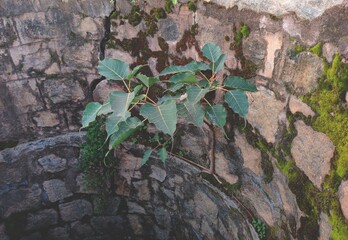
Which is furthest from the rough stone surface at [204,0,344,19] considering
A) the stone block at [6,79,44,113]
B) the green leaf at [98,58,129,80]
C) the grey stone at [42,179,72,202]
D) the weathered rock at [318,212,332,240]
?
the grey stone at [42,179,72,202]

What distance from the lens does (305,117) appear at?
1474mm

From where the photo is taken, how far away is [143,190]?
9.13 feet

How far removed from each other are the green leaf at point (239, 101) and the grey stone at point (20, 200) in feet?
6.00

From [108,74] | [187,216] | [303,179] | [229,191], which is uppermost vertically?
[108,74]

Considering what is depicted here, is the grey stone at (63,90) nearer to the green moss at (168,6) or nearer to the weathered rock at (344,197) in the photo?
the green moss at (168,6)

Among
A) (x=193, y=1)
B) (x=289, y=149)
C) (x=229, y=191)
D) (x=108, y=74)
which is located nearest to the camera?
(x=289, y=149)

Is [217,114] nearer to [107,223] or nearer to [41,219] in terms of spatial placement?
[107,223]

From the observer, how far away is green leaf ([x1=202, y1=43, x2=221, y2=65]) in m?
1.64

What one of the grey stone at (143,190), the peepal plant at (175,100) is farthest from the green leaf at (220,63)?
the grey stone at (143,190)

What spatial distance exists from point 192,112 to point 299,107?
0.42 meters

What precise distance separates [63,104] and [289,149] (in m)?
1.60

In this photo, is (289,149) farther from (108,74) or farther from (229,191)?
(108,74)

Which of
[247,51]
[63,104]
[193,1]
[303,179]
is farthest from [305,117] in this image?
[63,104]

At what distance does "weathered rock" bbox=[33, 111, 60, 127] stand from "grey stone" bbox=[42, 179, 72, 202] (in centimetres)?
44
